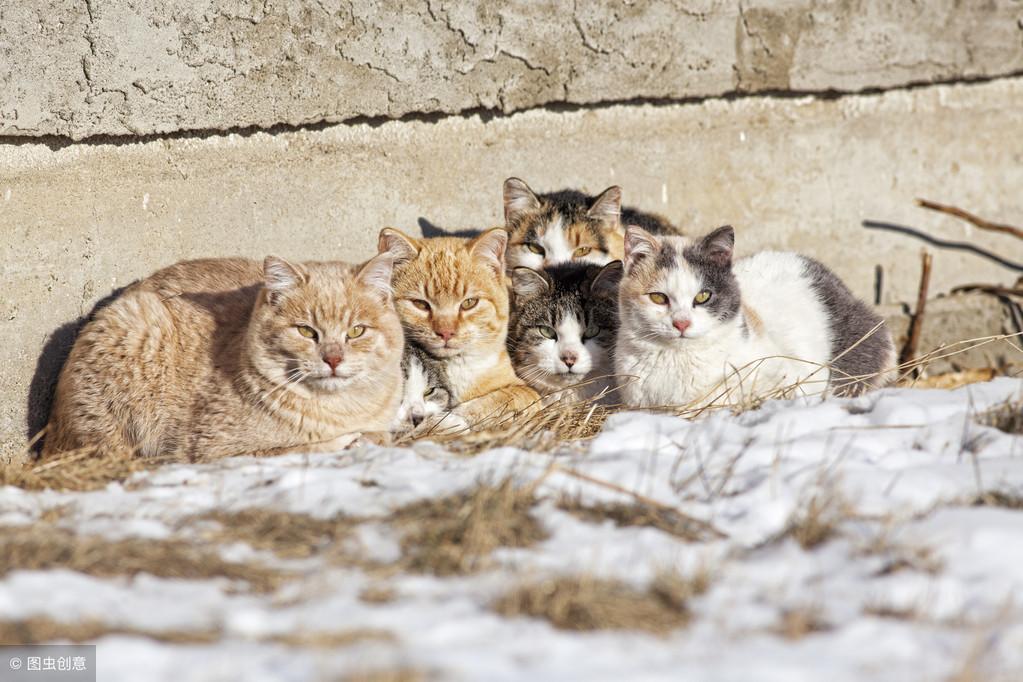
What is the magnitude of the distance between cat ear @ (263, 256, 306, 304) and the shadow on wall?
0.83 metres

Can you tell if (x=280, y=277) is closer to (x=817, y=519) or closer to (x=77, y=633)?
(x=77, y=633)

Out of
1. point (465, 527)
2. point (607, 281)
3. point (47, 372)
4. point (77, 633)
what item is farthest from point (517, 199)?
point (77, 633)

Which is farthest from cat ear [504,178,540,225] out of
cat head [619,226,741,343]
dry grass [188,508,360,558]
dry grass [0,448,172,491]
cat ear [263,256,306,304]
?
dry grass [188,508,360,558]

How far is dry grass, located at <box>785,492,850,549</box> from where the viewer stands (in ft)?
8.30

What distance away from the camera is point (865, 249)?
19.5ft

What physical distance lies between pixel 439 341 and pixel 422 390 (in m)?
0.22

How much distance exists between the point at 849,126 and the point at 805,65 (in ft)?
1.61

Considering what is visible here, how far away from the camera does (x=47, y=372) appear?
13.3 ft

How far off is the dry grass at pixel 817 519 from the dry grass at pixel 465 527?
638mm

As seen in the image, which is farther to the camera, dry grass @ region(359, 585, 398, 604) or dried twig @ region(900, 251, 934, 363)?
dried twig @ region(900, 251, 934, 363)

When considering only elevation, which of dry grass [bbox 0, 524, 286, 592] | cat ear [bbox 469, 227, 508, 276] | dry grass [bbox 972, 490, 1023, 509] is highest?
cat ear [bbox 469, 227, 508, 276]

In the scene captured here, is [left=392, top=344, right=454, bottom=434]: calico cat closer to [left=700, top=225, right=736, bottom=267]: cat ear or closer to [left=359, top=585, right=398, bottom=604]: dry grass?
[left=700, top=225, right=736, bottom=267]: cat ear

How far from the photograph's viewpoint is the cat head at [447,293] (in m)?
4.20

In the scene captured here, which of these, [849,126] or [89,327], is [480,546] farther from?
[849,126]
